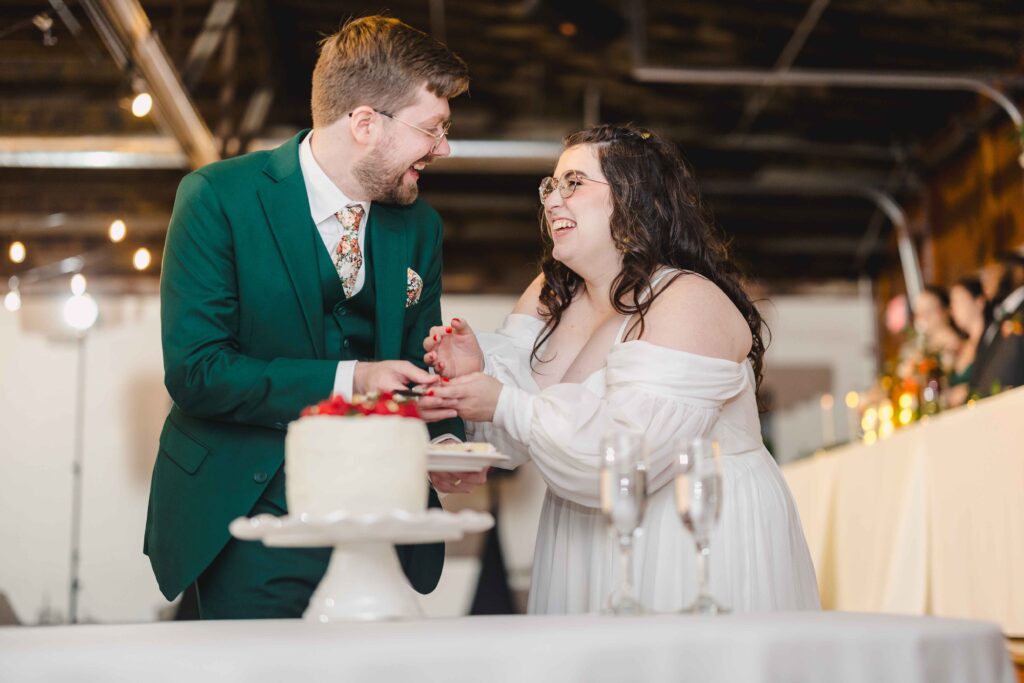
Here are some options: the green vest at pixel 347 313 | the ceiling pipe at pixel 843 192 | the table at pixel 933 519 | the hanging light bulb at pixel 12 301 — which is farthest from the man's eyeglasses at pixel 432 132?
the ceiling pipe at pixel 843 192

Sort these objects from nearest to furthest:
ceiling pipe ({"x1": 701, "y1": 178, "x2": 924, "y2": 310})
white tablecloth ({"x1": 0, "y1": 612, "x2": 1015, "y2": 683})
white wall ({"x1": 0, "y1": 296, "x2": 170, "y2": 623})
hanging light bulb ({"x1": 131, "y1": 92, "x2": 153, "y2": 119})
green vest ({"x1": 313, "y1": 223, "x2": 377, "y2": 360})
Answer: white tablecloth ({"x1": 0, "y1": 612, "x2": 1015, "y2": 683}) < green vest ({"x1": 313, "y1": 223, "x2": 377, "y2": 360}) < white wall ({"x1": 0, "y1": 296, "x2": 170, "y2": 623}) < hanging light bulb ({"x1": 131, "y1": 92, "x2": 153, "y2": 119}) < ceiling pipe ({"x1": 701, "y1": 178, "x2": 924, "y2": 310})

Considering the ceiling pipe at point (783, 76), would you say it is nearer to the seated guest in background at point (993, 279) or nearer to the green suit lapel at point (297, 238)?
the seated guest in background at point (993, 279)

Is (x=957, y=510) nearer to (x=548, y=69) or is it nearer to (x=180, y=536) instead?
(x=180, y=536)

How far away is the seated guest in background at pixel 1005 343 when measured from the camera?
5.13m

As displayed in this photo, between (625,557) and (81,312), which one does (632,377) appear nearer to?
(625,557)

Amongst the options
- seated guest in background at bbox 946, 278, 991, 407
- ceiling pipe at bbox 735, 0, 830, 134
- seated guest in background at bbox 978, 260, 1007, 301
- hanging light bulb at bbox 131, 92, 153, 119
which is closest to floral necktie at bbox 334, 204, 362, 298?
hanging light bulb at bbox 131, 92, 153, 119

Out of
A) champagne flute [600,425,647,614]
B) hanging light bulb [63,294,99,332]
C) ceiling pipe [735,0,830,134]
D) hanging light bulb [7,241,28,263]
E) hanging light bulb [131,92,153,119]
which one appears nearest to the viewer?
champagne flute [600,425,647,614]

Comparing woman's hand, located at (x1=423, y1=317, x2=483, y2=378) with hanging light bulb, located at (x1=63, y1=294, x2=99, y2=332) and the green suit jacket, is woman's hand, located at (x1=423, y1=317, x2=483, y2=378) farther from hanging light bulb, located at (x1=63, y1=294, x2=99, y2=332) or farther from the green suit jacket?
hanging light bulb, located at (x1=63, y1=294, x2=99, y2=332)

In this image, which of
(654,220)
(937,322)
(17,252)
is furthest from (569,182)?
(937,322)

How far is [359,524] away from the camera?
1.50 m

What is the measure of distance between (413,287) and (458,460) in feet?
2.13

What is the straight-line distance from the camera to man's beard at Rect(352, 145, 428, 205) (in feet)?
7.70

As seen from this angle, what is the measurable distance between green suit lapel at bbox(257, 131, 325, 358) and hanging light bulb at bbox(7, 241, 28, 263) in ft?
9.28

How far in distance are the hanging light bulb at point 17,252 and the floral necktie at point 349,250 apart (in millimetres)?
2788
